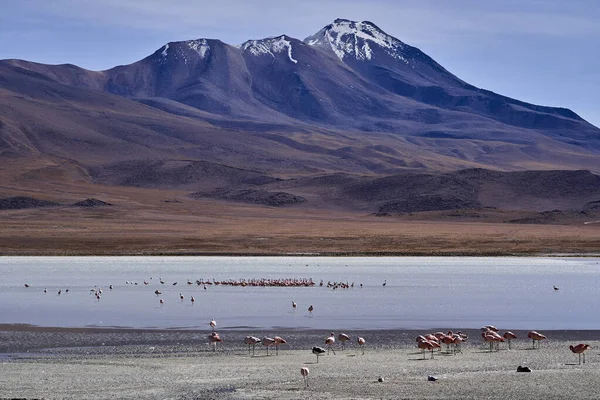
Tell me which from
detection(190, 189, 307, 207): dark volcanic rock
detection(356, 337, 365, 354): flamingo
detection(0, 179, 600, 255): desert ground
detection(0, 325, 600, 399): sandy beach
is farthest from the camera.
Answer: detection(190, 189, 307, 207): dark volcanic rock

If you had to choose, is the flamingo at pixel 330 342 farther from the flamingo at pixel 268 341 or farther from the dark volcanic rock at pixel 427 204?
the dark volcanic rock at pixel 427 204

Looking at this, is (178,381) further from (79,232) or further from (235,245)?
(79,232)

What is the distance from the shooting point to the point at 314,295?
34.7 meters

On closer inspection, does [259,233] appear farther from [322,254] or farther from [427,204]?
[427,204]

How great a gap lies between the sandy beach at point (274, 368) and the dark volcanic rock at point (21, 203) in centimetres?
8793

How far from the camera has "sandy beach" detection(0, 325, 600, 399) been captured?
15555mm

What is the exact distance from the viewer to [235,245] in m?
64.8

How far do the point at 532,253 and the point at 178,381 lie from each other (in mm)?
46602

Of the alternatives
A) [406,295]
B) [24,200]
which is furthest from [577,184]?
[406,295]

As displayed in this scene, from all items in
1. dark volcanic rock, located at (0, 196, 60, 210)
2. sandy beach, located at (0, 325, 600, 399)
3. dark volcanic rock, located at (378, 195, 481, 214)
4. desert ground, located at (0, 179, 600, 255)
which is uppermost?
dark volcanic rock, located at (378, 195, 481, 214)

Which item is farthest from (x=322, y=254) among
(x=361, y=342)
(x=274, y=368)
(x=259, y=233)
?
(x=274, y=368)

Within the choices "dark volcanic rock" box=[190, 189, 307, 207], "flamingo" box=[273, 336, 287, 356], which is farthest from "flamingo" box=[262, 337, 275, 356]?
"dark volcanic rock" box=[190, 189, 307, 207]

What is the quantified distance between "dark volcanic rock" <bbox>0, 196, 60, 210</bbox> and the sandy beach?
3462 inches

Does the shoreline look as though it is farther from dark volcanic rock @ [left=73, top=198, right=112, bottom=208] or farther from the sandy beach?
dark volcanic rock @ [left=73, top=198, right=112, bottom=208]
